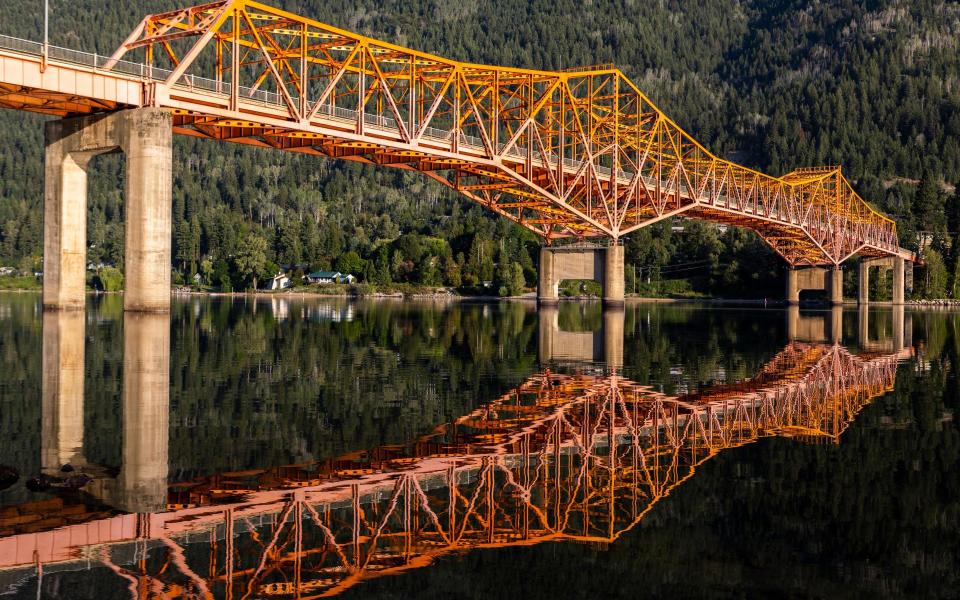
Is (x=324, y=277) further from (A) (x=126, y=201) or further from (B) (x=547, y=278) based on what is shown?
(A) (x=126, y=201)

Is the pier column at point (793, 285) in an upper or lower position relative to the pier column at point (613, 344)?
upper

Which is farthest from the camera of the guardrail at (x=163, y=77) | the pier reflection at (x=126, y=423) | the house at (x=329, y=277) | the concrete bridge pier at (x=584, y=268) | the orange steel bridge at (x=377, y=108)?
the house at (x=329, y=277)

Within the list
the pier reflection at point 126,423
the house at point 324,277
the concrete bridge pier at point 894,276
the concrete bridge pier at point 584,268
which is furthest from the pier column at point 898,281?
the pier reflection at point 126,423

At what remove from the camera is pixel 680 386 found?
24953 millimetres

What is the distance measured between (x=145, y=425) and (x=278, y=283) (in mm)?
160451

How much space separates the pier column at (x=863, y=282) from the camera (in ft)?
460

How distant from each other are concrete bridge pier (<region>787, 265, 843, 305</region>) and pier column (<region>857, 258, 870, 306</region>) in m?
3.82

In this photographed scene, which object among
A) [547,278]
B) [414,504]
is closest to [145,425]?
[414,504]

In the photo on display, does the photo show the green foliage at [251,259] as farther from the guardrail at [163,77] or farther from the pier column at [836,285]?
the guardrail at [163,77]

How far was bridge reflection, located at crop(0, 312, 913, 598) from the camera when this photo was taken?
9.38m

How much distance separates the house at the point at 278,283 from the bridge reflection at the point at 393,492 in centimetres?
15249

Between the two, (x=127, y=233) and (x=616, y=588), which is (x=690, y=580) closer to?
(x=616, y=588)

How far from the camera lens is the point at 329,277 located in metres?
172

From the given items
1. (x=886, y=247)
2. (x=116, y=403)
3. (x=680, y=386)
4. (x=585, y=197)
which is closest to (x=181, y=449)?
(x=116, y=403)
